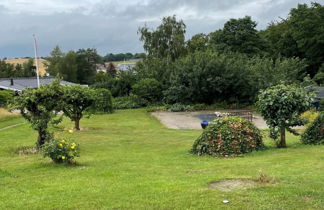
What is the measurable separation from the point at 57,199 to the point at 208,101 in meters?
32.5

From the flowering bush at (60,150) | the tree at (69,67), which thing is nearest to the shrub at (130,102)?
the flowering bush at (60,150)

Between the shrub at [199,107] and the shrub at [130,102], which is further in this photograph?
the shrub at [130,102]

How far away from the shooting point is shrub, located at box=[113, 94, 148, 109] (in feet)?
130

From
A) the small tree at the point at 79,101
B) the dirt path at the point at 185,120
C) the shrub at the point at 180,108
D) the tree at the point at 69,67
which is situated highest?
the tree at the point at 69,67

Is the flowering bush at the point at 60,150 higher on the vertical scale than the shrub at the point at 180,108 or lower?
higher

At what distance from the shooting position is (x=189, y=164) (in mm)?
9539

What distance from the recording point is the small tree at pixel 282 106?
36.4 feet

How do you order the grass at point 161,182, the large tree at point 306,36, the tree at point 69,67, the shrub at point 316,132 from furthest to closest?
the tree at point 69,67 → the large tree at point 306,36 → the shrub at point 316,132 → the grass at point 161,182

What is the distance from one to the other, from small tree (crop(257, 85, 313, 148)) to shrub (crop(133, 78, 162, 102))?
91.6 ft

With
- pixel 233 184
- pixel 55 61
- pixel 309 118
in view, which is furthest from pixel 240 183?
pixel 55 61

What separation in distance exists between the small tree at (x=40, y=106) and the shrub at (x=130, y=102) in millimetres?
25445

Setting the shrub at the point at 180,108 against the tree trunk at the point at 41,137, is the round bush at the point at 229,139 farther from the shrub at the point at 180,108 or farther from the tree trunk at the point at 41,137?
the shrub at the point at 180,108

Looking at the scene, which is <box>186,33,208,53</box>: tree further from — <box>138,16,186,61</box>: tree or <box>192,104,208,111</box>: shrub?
<box>192,104,208,111</box>: shrub

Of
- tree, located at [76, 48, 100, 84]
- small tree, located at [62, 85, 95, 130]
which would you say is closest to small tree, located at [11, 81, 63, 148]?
small tree, located at [62, 85, 95, 130]
